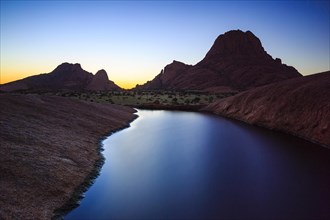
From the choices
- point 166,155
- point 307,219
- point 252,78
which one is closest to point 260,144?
point 166,155

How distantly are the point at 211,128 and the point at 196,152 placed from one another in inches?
647

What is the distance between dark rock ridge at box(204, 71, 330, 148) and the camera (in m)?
33.3

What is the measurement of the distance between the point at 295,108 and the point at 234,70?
454 ft

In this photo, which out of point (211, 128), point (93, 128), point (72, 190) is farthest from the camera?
point (211, 128)

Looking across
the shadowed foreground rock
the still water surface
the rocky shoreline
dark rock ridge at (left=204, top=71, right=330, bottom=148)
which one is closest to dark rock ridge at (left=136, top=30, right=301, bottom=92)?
dark rock ridge at (left=204, top=71, right=330, bottom=148)

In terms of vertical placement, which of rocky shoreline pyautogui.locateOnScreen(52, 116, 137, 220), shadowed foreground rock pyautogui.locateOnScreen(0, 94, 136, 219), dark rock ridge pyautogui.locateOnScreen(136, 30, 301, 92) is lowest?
rocky shoreline pyautogui.locateOnScreen(52, 116, 137, 220)

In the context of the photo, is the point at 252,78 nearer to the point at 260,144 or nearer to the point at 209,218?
the point at 260,144

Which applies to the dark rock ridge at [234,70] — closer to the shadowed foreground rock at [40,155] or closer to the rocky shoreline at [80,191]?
the shadowed foreground rock at [40,155]

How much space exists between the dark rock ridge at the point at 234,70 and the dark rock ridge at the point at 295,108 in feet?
302

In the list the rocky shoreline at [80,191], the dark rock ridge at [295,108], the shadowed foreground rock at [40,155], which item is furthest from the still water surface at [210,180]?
the dark rock ridge at [295,108]

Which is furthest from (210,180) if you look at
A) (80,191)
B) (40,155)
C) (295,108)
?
(295,108)

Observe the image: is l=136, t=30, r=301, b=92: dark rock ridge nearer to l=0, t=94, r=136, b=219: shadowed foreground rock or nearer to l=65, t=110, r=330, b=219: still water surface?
l=65, t=110, r=330, b=219: still water surface

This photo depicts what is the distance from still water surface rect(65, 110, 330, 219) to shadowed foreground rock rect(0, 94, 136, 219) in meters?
1.56

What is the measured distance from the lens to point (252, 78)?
161 meters
